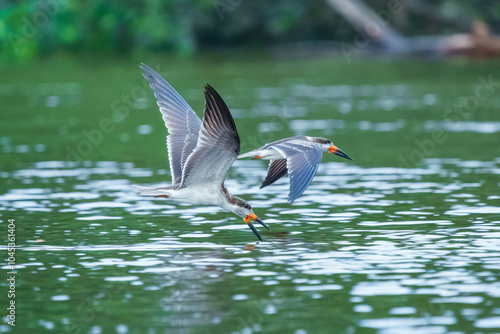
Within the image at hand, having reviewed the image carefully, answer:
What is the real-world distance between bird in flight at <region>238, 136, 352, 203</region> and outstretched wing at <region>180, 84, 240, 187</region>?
808 millimetres

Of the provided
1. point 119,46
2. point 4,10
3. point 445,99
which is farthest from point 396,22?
point 445,99

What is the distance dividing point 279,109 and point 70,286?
17582 mm

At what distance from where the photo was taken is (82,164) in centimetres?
1945

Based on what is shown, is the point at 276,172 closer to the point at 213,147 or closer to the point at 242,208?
the point at 242,208

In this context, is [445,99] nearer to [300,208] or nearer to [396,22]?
[300,208]

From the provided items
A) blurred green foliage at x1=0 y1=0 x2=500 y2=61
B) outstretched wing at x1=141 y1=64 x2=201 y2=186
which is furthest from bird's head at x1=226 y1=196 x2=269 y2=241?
blurred green foliage at x1=0 y1=0 x2=500 y2=61

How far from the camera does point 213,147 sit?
11.5 m

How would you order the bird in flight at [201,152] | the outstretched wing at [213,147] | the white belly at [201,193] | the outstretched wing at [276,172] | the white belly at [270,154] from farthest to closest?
the outstretched wing at [276,172] < the white belly at [270,154] < the white belly at [201,193] < the bird in flight at [201,152] < the outstretched wing at [213,147]

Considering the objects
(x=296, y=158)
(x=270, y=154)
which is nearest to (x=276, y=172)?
(x=270, y=154)

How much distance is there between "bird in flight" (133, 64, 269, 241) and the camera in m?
11.3

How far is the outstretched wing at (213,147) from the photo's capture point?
36.6 feet

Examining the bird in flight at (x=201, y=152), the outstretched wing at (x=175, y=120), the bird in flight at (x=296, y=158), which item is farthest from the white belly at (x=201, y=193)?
the bird in flight at (x=296, y=158)

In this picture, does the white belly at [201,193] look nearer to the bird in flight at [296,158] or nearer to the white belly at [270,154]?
the bird in flight at [296,158]

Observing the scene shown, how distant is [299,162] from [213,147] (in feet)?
4.99
